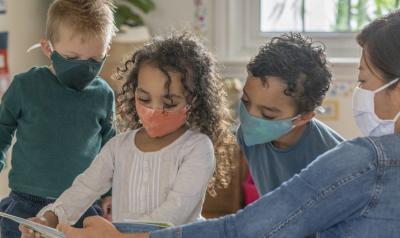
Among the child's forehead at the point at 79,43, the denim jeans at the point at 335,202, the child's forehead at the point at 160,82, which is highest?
the child's forehead at the point at 79,43

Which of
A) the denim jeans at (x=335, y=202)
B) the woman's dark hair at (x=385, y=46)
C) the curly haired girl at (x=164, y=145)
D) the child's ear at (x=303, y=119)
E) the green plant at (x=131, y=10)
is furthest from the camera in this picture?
the green plant at (x=131, y=10)

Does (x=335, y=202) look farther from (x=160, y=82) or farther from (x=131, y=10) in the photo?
(x=131, y=10)

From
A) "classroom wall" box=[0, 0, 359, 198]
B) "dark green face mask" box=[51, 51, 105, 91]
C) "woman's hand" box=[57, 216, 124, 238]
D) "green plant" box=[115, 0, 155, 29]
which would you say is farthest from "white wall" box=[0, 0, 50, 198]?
"woman's hand" box=[57, 216, 124, 238]

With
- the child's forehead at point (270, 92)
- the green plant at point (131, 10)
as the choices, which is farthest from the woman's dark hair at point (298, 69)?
the green plant at point (131, 10)

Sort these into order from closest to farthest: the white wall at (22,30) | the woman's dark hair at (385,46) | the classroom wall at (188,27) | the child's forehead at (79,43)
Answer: the woman's dark hair at (385,46), the child's forehead at (79,43), the white wall at (22,30), the classroom wall at (188,27)

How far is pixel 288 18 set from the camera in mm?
4074

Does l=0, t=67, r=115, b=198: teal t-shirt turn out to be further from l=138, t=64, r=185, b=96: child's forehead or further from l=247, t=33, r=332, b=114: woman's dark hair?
l=247, t=33, r=332, b=114: woman's dark hair

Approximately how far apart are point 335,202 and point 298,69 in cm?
45

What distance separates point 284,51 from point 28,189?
0.74m

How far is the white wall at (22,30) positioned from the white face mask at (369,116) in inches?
81.4

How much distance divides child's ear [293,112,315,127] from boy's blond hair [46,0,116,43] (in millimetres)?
527

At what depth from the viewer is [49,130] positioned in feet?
5.79

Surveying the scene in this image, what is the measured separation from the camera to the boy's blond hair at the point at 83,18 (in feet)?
5.65

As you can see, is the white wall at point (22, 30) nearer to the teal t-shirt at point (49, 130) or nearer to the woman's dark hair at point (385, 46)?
the teal t-shirt at point (49, 130)
